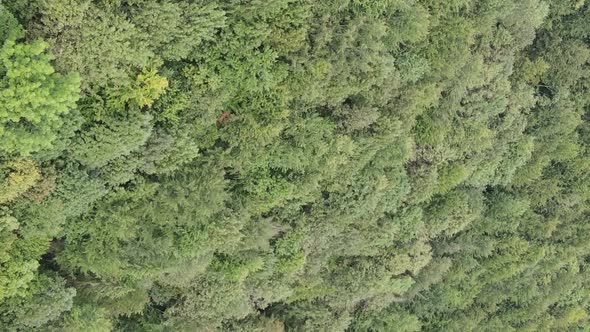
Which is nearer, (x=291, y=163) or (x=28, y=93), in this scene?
(x=28, y=93)

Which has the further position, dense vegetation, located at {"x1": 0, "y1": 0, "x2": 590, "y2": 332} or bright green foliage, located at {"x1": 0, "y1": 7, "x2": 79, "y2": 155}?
dense vegetation, located at {"x1": 0, "y1": 0, "x2": 590, "y2": 332}

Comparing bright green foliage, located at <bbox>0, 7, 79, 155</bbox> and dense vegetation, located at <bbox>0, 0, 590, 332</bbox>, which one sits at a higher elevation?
bright green foliage, located at <bbox>0, 7, 79, 155</bbox>

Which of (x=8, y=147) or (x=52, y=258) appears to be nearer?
(x=8, y=147)

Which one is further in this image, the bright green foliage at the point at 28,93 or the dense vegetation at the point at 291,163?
the dense vegetation at the point at 291,163

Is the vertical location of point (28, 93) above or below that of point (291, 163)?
above

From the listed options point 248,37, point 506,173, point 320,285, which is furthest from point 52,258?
point 506,173

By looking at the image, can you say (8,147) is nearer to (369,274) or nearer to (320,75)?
(320,75)

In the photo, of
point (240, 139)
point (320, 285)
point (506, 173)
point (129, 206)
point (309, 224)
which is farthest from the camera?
point (506, 173)

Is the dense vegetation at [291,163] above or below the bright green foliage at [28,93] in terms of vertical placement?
below
